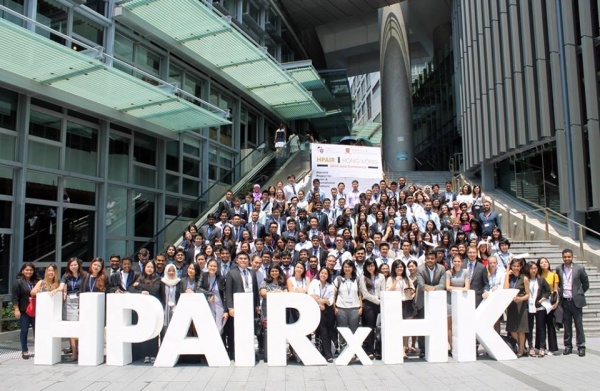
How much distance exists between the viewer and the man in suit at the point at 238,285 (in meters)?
8.27

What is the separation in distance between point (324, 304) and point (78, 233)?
8.29 metres

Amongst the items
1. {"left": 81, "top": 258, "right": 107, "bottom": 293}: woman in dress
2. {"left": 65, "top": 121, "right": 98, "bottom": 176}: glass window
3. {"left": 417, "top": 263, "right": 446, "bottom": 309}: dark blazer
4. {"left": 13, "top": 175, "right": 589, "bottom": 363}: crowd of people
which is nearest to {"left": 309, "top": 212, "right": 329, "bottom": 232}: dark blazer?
{"left": 13, "top": 175, "right": 589, "bottom": 363}: crowd of people

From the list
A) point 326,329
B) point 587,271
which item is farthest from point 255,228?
point 587,271

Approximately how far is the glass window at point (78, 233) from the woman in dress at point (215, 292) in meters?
6.57

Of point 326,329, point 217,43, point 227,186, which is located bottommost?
point 326,329

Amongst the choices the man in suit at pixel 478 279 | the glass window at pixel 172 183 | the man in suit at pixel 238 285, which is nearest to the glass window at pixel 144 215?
the glass window at pixel 172 183

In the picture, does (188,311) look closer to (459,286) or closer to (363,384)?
(363,384)

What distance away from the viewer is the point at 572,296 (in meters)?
8.49

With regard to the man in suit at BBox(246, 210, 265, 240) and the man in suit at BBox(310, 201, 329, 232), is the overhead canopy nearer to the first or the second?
the man in suit at BBox(246, 210, 265, 240)

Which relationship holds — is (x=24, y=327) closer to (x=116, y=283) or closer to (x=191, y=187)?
(x=116, y=283)

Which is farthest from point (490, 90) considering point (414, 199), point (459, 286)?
point (459, 286)

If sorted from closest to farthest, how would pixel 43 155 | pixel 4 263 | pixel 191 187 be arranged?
pixel 4 263 → pixel 43 155 → pixel 191 187

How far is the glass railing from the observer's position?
15.1m

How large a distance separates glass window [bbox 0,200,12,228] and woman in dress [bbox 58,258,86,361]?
3.83 metres
